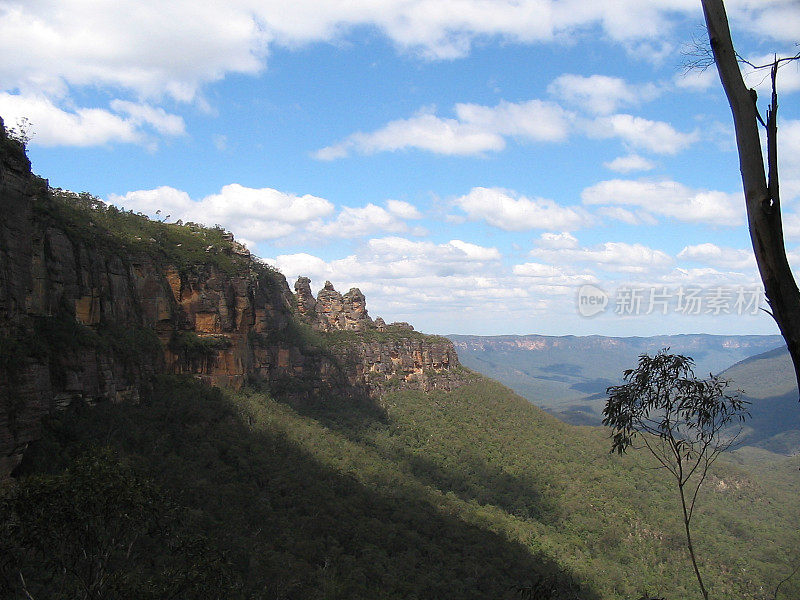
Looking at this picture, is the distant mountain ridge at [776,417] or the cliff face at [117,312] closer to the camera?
the cliff face at [117,312]

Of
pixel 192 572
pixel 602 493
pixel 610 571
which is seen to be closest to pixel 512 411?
pixel 602 493

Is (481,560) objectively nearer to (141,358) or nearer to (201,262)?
(141,358)

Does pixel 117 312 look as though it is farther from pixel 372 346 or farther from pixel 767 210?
pixel 372 346

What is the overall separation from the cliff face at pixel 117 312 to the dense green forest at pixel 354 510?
6.22 ft

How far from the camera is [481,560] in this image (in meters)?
31.5

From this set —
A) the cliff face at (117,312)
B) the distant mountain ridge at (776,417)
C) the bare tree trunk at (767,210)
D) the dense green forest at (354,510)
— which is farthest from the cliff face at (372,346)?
the distant mountain ridge at (776,417)

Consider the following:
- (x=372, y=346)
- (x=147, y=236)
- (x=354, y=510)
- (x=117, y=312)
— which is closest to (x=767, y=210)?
(x=354, y=510)

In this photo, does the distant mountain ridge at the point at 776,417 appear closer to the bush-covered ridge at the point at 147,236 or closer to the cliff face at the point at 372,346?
the cliff face at the point at 372,346

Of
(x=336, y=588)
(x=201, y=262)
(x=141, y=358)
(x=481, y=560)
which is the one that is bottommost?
Answer: (x=481, y=560)

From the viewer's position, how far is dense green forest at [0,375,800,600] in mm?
12141

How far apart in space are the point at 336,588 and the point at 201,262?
2787cm

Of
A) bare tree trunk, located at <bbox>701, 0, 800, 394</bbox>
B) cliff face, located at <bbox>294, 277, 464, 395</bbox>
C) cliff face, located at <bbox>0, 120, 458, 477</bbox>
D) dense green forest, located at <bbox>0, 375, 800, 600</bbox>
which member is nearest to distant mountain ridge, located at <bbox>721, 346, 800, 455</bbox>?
dense green forest, located at <bbox>0, 375, 800, 600</bbox>

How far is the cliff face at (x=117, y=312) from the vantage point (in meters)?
21.2

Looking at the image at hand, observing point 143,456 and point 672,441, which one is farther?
point 143,456
